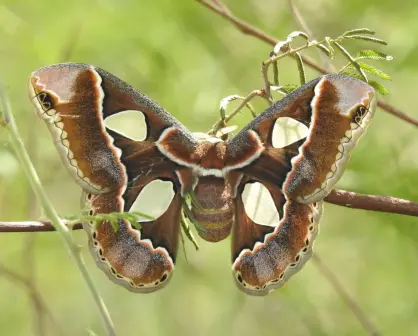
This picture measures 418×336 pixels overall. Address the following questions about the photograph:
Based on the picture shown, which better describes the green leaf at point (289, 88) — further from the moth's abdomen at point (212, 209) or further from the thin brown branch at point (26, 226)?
the thin brown branch at point (26, 226)

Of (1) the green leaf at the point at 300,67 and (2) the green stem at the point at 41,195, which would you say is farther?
(1) the green leaf at the point at 300,67

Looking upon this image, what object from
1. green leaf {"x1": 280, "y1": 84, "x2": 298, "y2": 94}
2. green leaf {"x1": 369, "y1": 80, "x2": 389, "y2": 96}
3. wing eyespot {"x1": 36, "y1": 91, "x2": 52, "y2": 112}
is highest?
green leaf {"x1": 369, "y1": 80, "x2": 389, "y2": 96}

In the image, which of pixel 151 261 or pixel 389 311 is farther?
pixel 389 311

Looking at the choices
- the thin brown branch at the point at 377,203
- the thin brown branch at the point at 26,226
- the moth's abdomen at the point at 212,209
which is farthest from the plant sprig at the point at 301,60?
the thin brown branch at the point at 26,226

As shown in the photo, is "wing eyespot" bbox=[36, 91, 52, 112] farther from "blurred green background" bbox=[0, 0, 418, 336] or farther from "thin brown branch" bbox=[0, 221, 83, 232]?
"blurred green background" bbox=[0, 0, 418, 336]

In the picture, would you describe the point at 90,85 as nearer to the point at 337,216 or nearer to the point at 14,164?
the point at 14,164

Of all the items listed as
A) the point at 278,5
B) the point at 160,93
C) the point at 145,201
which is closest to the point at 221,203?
the point at 145,201

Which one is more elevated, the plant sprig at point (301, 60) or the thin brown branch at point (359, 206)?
the plant sprig at point (301, 60)

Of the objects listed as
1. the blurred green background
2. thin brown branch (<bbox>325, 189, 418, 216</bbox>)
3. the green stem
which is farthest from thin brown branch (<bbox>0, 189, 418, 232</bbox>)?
the blurred green background
